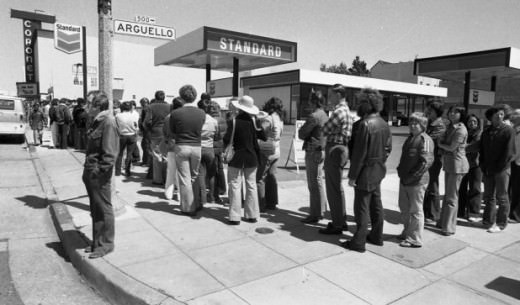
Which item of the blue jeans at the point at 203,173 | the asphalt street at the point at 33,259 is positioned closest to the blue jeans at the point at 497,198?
the blue jeans at the point at 203,173

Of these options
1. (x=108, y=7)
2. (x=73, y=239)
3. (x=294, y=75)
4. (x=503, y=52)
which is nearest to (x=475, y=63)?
(x=503, y=52)

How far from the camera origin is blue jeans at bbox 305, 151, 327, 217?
5364 millimetres

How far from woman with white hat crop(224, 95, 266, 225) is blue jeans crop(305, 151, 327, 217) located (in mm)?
774

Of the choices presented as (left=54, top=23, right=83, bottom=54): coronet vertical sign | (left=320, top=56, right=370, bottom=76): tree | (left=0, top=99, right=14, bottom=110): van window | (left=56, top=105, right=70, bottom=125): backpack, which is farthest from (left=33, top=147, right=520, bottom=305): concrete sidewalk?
(left=320, top=56, right=370, bottom=76): tree

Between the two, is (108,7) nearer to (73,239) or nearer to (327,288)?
(73,239)

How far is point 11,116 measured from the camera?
1571cm

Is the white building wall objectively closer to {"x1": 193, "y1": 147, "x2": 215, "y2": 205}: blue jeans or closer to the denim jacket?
{"x1": 193, "y1": 147, "x2": 215, "y2": 205}: blue jeans

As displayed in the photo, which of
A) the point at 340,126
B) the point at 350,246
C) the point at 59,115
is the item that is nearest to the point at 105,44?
the point at 340,126

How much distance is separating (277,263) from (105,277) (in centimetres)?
179

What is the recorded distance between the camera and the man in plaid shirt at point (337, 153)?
495 centimetres

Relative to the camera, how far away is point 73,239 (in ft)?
16.0

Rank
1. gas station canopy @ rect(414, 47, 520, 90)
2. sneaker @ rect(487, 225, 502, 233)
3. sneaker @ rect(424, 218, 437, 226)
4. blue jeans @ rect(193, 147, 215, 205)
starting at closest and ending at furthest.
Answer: sneaker @ rect(487, 225, 502, 233), sneaker @ rect(424, 218, 437, 226), blue jeans @ rect(193, 147, 215, 205), gas station canopy @ rect(414, 47, 520, 90)

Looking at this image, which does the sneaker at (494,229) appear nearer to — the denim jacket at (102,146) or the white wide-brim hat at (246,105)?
the white wide-brim hat at (246,105)

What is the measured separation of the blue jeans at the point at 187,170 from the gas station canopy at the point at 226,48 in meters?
8.36
